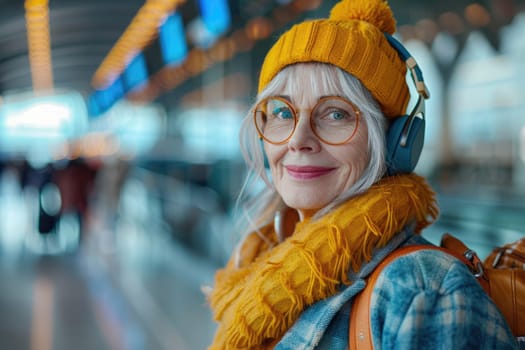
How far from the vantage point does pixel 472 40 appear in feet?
50.4

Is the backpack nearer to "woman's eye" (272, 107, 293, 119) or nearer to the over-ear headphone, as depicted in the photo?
the over-ear headphone

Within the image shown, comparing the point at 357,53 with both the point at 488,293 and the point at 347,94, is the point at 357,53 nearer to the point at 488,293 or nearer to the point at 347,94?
the point at 347,94

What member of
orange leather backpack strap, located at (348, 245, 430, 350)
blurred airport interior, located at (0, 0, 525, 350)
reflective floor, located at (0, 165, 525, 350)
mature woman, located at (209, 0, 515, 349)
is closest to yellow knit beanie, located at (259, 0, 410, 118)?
mature woman, located at (209, 0, 515, 349)

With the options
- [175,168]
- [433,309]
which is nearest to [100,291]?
[433,309]

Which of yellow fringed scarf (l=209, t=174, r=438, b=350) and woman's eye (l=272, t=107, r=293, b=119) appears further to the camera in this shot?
woman's eye (l=272, t=107, r=293, b=119)

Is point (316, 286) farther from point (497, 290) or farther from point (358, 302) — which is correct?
point (497, 290)

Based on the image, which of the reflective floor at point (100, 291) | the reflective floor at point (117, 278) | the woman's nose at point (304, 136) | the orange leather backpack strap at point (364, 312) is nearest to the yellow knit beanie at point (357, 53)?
the woman's nose at point (304, 136)

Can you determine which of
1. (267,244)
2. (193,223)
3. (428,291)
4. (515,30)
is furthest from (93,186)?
(428,291)

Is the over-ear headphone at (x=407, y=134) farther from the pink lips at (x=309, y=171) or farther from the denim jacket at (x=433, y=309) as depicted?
the denim jacket at (x=433, y=309)

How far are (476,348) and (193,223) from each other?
7788 millimetres

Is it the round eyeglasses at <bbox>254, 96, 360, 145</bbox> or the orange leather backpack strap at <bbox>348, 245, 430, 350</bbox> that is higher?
the round eyeglasses at <bbox>254, 96, 360, 145</bbox>

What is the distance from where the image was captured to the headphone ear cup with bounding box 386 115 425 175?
144 cm

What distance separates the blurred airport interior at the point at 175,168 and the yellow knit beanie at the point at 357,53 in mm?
633

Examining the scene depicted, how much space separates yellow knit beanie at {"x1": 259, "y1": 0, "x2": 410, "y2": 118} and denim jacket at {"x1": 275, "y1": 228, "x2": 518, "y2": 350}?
414 mm
